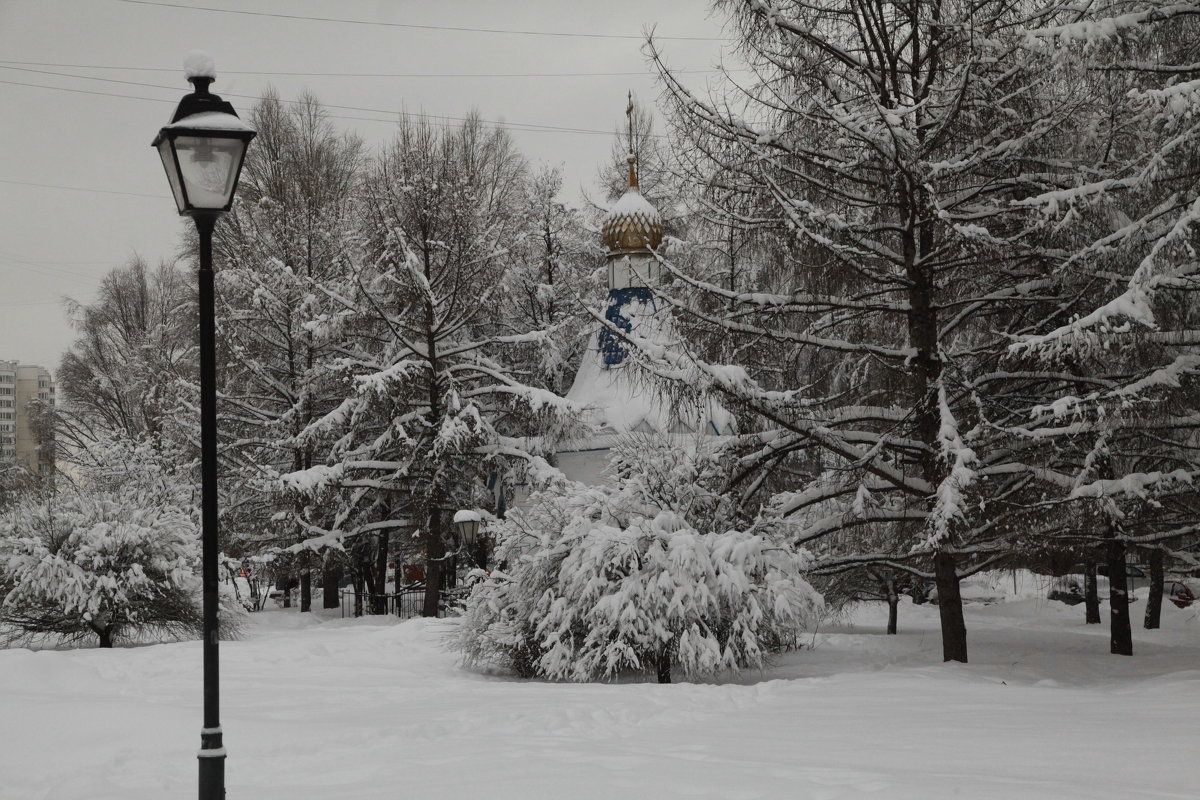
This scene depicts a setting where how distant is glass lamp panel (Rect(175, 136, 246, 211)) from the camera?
5.43 metres

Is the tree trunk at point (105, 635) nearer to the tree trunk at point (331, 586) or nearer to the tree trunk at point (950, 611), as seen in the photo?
the tree trunk at point (331, 586)

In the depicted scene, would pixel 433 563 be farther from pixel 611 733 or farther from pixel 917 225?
pixel 611 733

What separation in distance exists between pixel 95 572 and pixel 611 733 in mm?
11055

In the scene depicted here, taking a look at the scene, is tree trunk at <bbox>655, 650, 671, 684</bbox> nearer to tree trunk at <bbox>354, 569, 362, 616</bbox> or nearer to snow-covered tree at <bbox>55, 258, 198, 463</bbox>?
tree trunk at <bbox>354, 569, 362, 616</bbox>

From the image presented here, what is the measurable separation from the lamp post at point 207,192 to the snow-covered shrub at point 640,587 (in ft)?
19.7

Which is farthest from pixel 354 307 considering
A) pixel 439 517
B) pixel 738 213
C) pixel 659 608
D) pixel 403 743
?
pixel 403 743

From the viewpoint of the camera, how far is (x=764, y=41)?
12039mm

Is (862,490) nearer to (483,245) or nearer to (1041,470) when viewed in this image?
(1041,470)

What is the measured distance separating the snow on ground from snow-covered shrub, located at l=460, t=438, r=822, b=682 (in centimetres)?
53

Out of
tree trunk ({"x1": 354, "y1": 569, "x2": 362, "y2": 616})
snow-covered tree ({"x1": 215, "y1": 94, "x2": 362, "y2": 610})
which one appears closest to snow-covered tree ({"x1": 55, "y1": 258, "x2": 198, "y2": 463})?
snow-covered tree ({"x1": 215, "y1": 94, "x2": 362, "y2": 610})

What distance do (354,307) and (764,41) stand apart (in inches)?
515

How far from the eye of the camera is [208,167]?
18.0 ft

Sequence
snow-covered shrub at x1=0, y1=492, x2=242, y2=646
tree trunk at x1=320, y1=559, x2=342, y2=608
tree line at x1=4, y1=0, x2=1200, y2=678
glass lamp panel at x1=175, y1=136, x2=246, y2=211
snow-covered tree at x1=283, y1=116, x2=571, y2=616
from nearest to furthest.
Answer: glass lamp panel at x1=175, y1=136, x2=246, y2=211 < tree line at x1=4, y1=0, x2=1200, y2=678 < snow-covered shrub at x1=0, y1=492, x2=242, y2=646 < snow-covered tree at x1=283, y1=116, x2=571, y2=616 < tree trunk at x1=320, y1=559, x2=342, y2=608

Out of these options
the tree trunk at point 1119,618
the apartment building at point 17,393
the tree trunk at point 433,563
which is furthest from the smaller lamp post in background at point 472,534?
the apartment building at point 17,393
